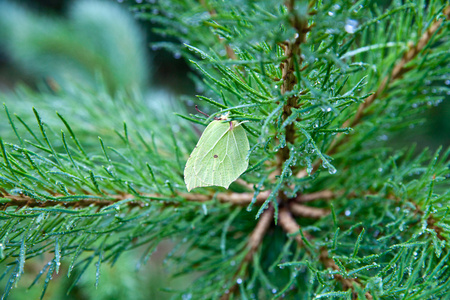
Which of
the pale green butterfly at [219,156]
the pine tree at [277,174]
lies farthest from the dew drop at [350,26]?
the pale green butterfly at [219,156]

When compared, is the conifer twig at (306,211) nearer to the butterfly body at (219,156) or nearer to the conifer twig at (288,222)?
the conifer twig at (288,222)

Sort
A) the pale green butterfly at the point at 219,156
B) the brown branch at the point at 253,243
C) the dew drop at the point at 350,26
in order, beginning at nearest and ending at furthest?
the dew drop at the point at 350,26 → the pale green butterfly at the point at 219,156 → the brown branch at the point at 253,243

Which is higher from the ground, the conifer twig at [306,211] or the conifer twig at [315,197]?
the conifer twig at [315,197]

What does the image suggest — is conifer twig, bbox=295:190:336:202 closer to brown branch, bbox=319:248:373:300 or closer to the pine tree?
the pine tree

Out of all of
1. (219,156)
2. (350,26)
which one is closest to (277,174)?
(219,156)

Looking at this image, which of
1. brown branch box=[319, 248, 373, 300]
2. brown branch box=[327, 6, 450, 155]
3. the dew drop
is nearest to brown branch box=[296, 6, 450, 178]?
brown branch box=[327, 6, 450, 155]

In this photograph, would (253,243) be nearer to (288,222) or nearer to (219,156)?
(288,222)
